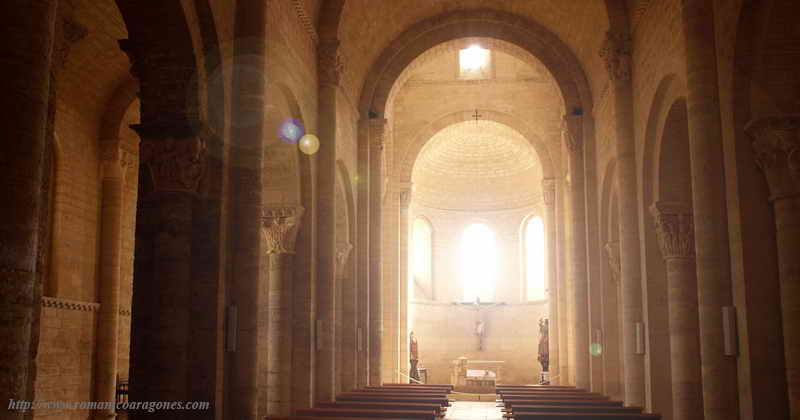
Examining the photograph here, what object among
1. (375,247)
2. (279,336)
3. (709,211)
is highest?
(375,247)

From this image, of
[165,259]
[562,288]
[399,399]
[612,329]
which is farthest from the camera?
[562,288]

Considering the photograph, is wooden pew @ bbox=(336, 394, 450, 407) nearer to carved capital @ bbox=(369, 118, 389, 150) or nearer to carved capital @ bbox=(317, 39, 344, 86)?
carved capital @ bbox=(317, 39, 344, 86)

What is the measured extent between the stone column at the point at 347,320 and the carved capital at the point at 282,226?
3790 millimetres

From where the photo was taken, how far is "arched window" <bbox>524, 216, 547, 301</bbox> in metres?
38.7

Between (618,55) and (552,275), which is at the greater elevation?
(618,55)

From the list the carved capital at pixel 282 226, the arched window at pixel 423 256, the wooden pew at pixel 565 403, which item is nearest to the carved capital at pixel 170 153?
the carved capital at pixel 282 226

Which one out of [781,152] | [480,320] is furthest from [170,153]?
[480,320]

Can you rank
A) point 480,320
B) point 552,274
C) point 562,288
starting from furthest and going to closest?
point 480,320
point 552,274
point 562,288

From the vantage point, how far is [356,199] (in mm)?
23078

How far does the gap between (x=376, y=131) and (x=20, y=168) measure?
56.7 feet

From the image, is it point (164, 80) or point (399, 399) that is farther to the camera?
point (399, 399)

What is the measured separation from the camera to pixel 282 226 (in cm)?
1748

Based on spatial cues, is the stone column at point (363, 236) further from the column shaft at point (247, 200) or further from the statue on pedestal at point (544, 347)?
the statue on pedestal at point (544, 347)

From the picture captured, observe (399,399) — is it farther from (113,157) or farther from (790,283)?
(790,283)
